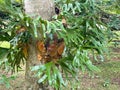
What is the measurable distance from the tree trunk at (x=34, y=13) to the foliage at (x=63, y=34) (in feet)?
0.24

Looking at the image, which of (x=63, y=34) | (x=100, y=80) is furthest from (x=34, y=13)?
(x=100, y=80)

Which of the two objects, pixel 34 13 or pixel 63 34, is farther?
pixel 34 13

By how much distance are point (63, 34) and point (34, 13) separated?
391 mm

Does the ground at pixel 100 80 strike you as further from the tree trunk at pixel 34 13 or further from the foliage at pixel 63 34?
the foliage at pixel 63 34

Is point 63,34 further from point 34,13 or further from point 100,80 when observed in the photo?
point 100,80

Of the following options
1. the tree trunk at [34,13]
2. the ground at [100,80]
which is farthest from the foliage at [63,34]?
the ground at [100,80]

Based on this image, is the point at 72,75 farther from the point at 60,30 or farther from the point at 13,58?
the point at 13,58

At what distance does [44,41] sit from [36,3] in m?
0.36

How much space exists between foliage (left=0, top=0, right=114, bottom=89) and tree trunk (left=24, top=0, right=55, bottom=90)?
0.24 ft

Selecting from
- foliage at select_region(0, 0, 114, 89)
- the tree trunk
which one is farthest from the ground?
foliage at select_region(0, 0, 114, 89)

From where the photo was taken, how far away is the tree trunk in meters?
2.81

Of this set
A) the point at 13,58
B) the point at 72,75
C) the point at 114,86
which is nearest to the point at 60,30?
the point at 72,75

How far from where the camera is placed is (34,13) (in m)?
2.80

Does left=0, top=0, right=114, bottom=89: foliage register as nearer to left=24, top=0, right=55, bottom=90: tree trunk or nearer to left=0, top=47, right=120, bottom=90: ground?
left=24, top=0, right=55, bottom=90: tree trunk
